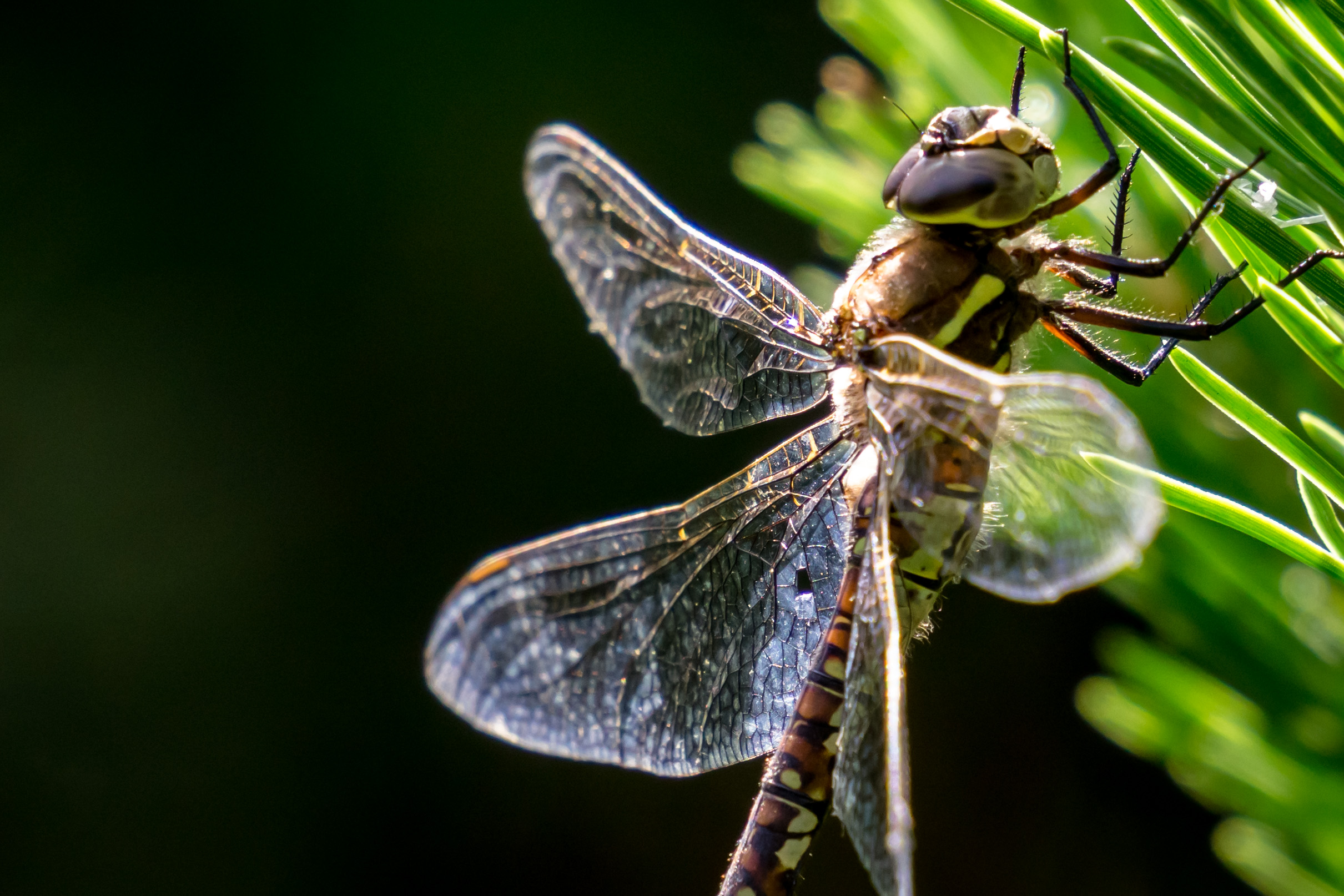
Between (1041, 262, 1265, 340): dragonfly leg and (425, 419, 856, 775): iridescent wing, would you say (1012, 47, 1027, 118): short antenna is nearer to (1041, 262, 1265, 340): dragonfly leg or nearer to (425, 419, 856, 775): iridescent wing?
(1041, 262, 1265, 340): dragonfly leg

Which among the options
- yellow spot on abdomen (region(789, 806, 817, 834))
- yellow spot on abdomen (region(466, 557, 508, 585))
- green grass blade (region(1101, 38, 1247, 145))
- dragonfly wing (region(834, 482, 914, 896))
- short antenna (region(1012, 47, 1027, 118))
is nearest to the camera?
green grass blade (region(1101, 38, 1247, 145))

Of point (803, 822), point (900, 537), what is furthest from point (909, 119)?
point (803, 822)

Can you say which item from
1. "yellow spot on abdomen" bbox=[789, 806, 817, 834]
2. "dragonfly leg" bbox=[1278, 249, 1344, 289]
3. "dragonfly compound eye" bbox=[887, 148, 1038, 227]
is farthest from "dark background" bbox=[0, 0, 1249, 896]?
"dragonfly leg" bbox=[1278, 249, 1344, 289]

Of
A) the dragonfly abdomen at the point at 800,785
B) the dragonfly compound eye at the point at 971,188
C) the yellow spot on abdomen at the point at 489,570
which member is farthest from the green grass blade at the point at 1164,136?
the yellow spot on abdomen at the point at 489,570

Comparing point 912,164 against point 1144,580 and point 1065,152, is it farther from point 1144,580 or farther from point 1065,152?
point 1144,580

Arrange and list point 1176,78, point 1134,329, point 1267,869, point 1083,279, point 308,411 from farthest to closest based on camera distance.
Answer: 1. point 308,411
2. point 1083,279
3. point 1134,329
4. point 1267,869
5. point 1176,78

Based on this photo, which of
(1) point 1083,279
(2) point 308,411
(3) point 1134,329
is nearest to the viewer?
(3) point 1134,329

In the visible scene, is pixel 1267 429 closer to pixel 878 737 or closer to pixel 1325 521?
pixel 1325 521
